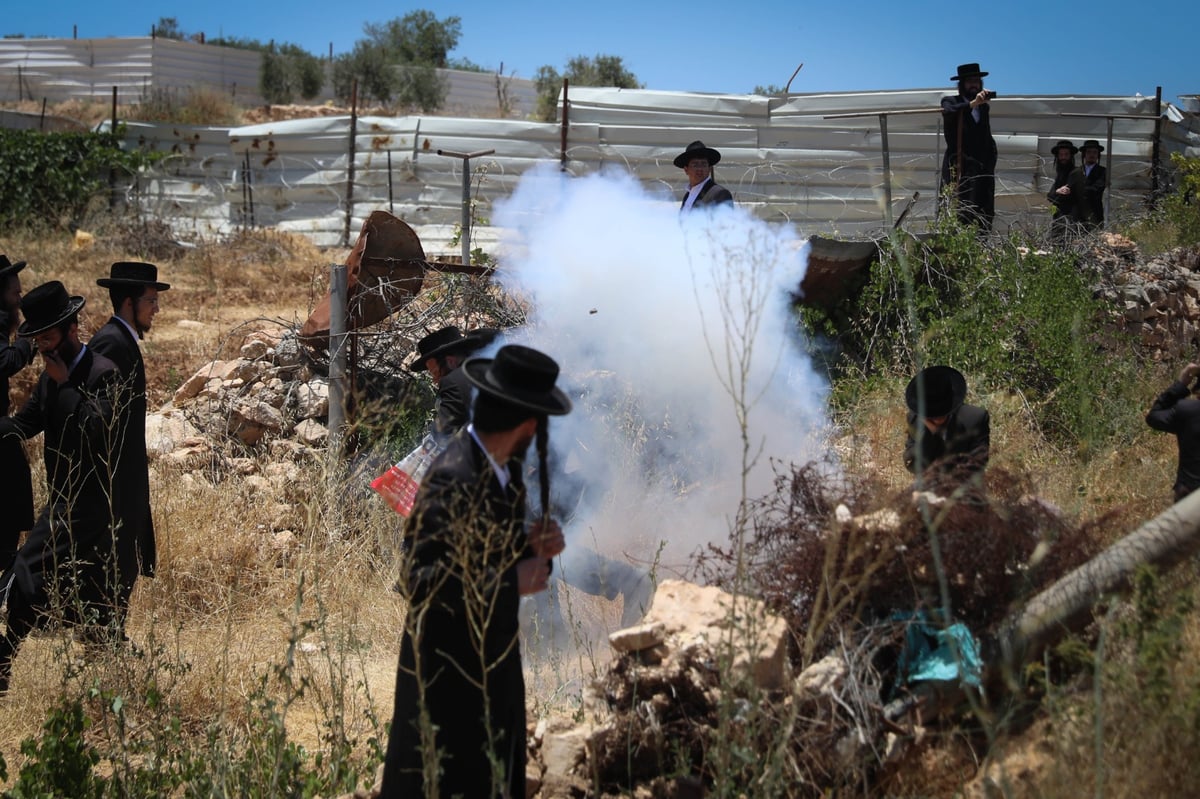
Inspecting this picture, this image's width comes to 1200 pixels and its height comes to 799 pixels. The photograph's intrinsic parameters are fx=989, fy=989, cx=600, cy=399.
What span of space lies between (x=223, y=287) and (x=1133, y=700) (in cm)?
1303

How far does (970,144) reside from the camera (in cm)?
930

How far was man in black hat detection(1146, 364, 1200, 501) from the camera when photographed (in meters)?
4.68

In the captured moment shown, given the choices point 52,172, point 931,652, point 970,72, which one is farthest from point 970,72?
point 52,172

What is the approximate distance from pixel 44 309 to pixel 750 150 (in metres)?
11.8

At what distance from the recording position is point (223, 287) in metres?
13.7

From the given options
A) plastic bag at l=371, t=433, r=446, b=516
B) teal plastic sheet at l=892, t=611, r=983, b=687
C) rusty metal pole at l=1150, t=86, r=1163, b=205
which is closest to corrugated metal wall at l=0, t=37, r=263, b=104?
rusty metal pole at l=1150, t=86, r=1163, b=205

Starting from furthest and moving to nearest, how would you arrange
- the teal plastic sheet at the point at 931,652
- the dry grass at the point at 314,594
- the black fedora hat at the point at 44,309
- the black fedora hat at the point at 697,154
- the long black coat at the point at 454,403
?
the black fedora hat at the point at 697,154, the long black coat at the point at 454,403, the black fedora hat at the point at 44,309, the dry grass at the point at 314,594, the teal plastic sheet at the point at 931,652

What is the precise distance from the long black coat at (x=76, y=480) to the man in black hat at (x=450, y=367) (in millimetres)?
1542

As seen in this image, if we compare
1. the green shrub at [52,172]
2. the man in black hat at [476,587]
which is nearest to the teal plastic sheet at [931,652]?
the man in black hat at [476,587]

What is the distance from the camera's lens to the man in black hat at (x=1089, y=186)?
10602 mm

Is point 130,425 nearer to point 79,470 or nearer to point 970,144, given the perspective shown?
point 79,470

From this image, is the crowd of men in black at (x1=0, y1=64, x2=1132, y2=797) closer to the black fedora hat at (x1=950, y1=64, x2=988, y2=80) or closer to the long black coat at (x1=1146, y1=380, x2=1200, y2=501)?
the long black coat at (x1=1146, y1=380, x2=1200, y2=501)

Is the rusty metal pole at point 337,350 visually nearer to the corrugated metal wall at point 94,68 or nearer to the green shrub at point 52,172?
the green shrub at point 52,172

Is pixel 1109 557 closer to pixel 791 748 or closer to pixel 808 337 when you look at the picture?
pixel 791 748
